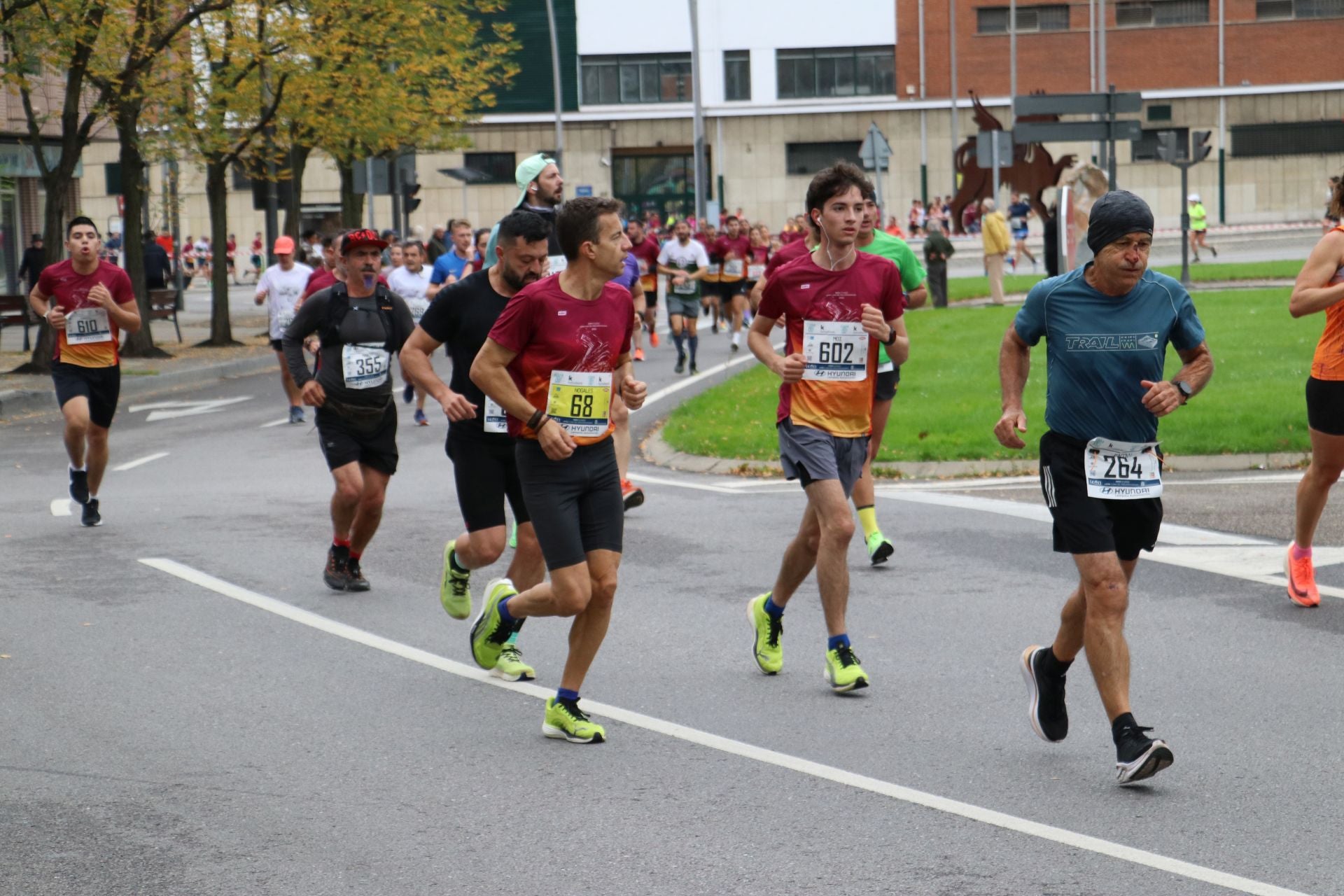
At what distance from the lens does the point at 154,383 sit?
24641 mm

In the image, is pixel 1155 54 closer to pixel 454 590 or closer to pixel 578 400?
pixel 454 590

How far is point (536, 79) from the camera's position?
68.1 m

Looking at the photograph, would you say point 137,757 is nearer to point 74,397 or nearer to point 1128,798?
point 1128,798

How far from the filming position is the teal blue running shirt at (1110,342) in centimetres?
591

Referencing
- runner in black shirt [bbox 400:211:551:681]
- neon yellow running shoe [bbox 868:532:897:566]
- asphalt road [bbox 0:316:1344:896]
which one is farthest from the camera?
neon yellow running shoe [bbox 868:532:897:566]

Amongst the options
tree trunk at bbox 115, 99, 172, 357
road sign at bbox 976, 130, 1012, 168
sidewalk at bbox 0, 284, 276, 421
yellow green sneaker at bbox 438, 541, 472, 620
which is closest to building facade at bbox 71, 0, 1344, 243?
road sign at bbox 976, 130, 1012, 168

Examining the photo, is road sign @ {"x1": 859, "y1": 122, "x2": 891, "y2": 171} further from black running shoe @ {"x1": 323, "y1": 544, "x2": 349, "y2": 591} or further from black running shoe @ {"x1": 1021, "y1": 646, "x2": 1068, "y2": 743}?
black running shoe @ {"x1": 1021, "y1": 646, "x2": 1068, "y2": 743}

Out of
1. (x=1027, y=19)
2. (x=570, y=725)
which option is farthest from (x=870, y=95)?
(x=570, y=725)

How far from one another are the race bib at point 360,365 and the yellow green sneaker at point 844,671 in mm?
3487

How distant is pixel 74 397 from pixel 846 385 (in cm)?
662

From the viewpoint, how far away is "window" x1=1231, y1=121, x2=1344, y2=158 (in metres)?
65.1

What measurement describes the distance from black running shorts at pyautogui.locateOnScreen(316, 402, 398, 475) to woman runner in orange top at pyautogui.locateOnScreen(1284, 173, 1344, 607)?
4.47 meters

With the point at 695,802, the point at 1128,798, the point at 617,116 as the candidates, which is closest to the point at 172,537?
the point at 695,802

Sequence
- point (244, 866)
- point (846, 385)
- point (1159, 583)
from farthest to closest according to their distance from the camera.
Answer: point (1159, 583) < point (846, 385) < point (244, 866)
